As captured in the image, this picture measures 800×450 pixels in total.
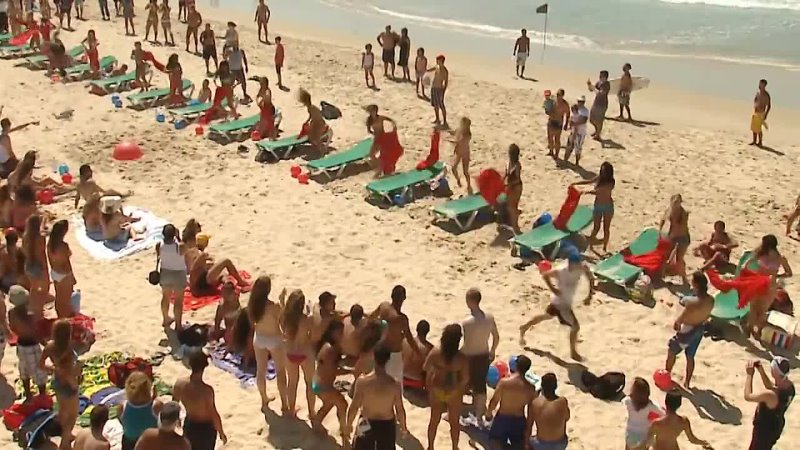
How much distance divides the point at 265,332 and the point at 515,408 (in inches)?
87.8

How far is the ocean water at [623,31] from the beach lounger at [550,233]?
36.0 feet

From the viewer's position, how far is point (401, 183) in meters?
12.9

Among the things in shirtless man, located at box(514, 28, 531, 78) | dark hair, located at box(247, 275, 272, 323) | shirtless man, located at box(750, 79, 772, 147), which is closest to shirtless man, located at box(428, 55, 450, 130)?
shirtless man, located at box(514, 28, 531, 78)

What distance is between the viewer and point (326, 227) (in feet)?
39.6

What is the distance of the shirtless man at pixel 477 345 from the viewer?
7406 millimetres

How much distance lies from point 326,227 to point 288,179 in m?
1.86

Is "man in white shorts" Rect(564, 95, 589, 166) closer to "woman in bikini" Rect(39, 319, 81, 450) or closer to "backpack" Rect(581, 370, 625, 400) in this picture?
"backpack" Rect(581, 370, 625, 400)

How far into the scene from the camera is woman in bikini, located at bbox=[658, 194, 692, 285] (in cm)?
1031

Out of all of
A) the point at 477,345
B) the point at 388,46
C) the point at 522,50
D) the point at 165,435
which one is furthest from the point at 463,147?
the point at 522,50

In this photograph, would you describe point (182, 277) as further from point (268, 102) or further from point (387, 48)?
point (387, 48)

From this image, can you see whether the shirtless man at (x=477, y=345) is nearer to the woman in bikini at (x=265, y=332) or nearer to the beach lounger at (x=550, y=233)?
the woman in bikini at (x=265, y=332)

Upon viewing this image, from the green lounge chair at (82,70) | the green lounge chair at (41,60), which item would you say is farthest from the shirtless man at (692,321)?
the green lounge chair at (41,60)

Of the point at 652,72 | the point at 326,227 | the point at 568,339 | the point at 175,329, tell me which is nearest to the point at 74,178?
the point at 326,227

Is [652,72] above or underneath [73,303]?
above
